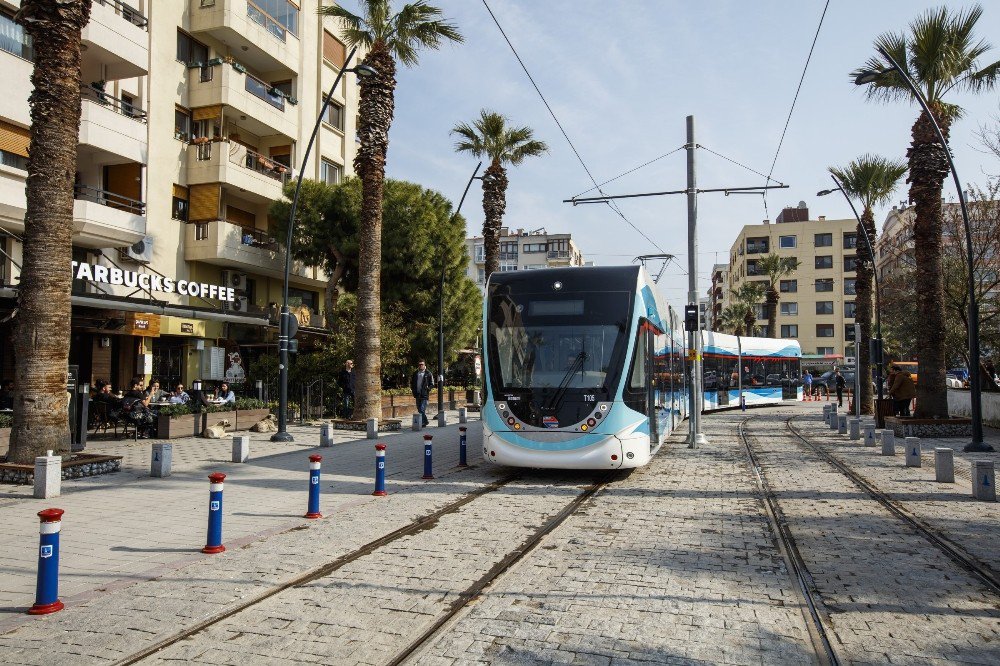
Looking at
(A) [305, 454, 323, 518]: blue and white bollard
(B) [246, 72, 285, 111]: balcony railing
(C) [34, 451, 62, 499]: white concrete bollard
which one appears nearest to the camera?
(A) [305, 454, 323, 518]: blue and white bollard

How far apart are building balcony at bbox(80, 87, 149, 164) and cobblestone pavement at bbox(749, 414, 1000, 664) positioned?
20911 mm

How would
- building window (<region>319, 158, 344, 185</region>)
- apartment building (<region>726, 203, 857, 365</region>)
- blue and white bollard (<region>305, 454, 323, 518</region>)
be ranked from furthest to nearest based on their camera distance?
apartment building (<region>726, 203, 857, 365</region>) < building window (<region>319, 158, 344, 185</region>) < blue and white bollard (<region>305, 454, 323, 518</region>)

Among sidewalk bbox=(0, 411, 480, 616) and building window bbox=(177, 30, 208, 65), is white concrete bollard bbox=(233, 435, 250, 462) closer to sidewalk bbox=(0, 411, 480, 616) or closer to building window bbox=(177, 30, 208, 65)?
sidewalk bbox=(0, 411, 480, 616)

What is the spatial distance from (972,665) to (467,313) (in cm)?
2719

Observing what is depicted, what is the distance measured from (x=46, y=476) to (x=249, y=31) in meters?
22.7

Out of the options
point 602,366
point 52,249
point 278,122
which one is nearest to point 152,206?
point 278,122

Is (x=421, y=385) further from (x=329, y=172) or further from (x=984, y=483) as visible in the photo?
(x=329, y=172)

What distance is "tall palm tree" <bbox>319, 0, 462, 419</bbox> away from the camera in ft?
63.8

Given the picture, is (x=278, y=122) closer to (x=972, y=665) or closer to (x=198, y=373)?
(x=198, y=373)

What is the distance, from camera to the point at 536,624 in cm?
470

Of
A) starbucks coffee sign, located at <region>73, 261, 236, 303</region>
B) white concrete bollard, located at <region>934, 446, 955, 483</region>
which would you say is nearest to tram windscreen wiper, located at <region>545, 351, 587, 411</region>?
white concrete bollard, located at <region>934, 446, 955, 483</region>

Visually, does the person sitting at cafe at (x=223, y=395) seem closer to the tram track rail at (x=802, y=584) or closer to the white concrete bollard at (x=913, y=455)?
the tram track rail at (x=802, y=584)

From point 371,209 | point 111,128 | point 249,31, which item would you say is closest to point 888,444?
point 371,209

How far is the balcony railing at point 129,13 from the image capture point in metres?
22.2
